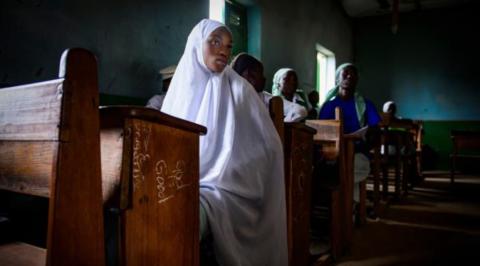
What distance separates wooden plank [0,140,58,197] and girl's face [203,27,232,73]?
865 mm

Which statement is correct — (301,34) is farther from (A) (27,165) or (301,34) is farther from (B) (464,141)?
(A) (27,165)

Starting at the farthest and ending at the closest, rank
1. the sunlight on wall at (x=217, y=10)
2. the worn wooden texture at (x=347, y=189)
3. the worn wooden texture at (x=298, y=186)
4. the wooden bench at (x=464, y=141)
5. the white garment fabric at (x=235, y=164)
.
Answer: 1. the wooden bench at (x=464, y=141)
2. the sunlight on wall at (x=217, y=10)
3. the worn wooden texture at (x=347, y=189)
4. the worn wooden texture at (x=298, y=186)
5. the white garment fabric at (x=235, y=164)

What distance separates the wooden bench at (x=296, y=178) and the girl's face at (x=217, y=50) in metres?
0.27

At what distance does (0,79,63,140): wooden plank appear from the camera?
24.4 inches

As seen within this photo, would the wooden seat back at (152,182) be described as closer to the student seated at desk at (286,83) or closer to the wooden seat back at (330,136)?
the wooden seat back at (330,136)

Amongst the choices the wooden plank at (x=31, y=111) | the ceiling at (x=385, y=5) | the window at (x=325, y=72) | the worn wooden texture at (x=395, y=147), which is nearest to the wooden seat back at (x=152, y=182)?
the wooden plank at (x=31, y=111)

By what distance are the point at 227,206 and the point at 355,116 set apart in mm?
2340

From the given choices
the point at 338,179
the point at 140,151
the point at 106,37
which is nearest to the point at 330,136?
the point at 338,179

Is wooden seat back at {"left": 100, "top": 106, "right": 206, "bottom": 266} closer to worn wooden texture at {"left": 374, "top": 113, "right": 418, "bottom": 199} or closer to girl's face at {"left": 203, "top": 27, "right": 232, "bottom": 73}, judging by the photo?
girl's face at {"left": 203, "top": 27, "right": 232, "bottom": 73}

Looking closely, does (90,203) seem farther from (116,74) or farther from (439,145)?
(439,145)

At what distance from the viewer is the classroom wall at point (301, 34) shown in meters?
5.12

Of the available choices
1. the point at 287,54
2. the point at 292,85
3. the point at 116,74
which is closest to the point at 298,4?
the point at 287,54

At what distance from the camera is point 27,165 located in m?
0.68

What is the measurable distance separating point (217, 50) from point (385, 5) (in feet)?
27.6
